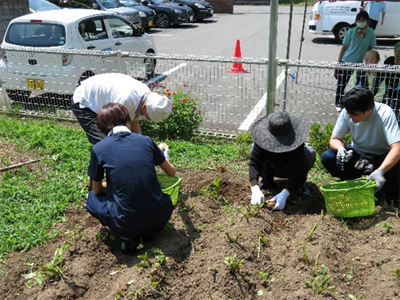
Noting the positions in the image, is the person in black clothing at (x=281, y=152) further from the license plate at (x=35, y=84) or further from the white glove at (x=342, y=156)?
the license plate at (x=35, y=84)

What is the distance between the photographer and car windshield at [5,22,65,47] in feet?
25.5

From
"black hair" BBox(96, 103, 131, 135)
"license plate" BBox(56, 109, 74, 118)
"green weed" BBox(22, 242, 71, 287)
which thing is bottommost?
"license plate" BBox(56, 109, 74, 118)

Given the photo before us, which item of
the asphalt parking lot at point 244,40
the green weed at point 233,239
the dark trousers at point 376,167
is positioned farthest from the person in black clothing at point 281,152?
the asphalt parking lot at point 244,40

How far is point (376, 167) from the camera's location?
431cm

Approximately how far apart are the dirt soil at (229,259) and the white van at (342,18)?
443 inches

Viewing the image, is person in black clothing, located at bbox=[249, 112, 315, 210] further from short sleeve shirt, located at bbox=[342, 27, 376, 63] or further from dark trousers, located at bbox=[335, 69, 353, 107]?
short sleeve shirt, located at bbox=[342, 27, 376, 63]

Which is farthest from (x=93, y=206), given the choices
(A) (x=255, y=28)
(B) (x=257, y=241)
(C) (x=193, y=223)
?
(A) (x=255, y=28)

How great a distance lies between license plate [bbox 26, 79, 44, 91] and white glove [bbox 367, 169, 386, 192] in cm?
545

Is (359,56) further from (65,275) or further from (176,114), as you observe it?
(65,275)

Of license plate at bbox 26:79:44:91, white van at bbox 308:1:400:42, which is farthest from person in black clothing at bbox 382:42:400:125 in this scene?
white van at bbox 308:1:400:42

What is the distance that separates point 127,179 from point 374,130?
8.01ft

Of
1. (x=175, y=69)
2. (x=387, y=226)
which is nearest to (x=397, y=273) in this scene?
(x=387, y=226)

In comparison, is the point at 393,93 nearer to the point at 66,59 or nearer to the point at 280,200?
the point at 280,200

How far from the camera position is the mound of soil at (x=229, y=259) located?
10.8ft
